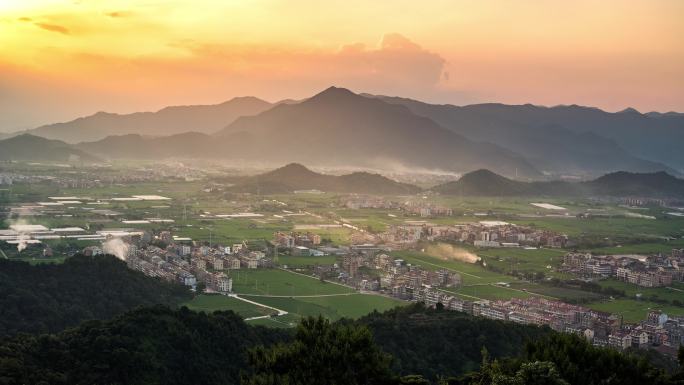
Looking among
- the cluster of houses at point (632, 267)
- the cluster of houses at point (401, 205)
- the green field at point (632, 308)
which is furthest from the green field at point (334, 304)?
the cluster of houses at point (401, 205)

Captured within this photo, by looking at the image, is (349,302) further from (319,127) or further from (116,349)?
(319,127)

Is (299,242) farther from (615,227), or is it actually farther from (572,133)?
(572,133)

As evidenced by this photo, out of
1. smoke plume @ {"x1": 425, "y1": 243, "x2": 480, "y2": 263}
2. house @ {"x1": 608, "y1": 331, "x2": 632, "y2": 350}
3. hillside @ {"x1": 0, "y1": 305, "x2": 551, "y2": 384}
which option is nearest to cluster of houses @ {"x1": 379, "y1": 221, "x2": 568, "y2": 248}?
smoke plume @ {"x1": 425, "y1": 243, "x2": 480, "y2": 263}

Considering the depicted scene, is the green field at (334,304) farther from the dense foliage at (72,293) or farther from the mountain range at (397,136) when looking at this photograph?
the mountain range at (397,136)

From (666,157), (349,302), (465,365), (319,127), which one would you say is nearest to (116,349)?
(465,365)

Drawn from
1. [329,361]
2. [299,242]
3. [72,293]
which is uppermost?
[329,361]

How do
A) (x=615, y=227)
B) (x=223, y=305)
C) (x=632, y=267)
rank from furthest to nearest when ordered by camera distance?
(x=615, y=227) → (x=632, y=267) → (x=223, y=305)

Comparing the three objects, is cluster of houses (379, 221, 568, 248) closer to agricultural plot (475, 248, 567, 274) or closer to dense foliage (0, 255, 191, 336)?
agricultural plot (475, 248, 567, 274)

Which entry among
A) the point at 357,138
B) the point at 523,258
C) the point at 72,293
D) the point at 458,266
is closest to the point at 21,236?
the point at 72,293
